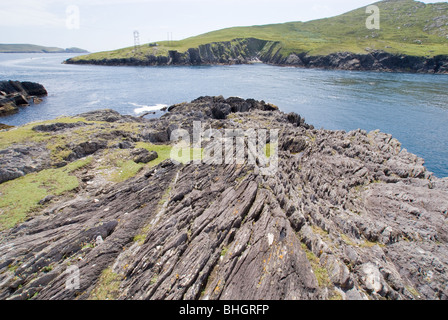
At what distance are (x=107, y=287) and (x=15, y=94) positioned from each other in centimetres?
9473

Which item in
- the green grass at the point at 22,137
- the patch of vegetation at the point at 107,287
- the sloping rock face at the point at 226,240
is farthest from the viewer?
the green grass at the point at 22,137

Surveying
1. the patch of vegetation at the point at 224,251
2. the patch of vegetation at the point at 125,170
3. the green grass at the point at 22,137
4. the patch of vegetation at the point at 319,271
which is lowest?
the patch of vegetation at the point at 319,271

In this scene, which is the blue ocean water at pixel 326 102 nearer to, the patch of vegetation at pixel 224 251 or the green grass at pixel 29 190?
the green grass at pixel 29 190

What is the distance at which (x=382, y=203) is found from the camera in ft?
93.0

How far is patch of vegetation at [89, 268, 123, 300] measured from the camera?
41.6ft

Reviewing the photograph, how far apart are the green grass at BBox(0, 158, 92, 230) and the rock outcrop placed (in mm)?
60665

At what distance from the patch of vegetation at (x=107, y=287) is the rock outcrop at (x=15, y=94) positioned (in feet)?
263

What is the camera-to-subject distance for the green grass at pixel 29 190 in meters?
19.7

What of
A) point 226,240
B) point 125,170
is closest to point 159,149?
point 125,170

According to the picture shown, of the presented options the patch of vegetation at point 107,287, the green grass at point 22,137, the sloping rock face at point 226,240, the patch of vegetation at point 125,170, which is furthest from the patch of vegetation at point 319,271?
the green grass at point 22,137

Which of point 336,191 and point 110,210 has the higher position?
point 110,210
